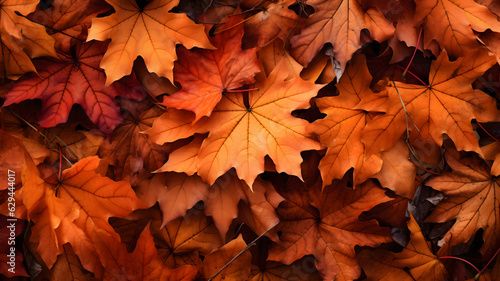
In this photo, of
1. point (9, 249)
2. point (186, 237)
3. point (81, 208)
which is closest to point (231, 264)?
point (186, 237)

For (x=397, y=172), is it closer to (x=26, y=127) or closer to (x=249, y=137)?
(x=249, y=137)

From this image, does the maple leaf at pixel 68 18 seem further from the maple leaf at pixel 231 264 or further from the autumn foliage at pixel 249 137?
the maple leaf at pixel 231 264

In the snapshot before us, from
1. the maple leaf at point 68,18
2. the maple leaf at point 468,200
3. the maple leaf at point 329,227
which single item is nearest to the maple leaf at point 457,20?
the maple leaf at point 468,200

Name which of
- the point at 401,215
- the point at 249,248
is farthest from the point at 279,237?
the point at 401,215

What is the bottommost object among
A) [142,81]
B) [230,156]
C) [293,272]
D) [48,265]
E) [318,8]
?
[293,272]

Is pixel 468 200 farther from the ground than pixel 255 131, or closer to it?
closer to it

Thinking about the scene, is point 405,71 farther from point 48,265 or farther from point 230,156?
point 48,265

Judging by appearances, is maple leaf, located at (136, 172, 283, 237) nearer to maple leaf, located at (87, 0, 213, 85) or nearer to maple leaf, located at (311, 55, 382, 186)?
maple leaf, located at (311, 55, 382, 186)
